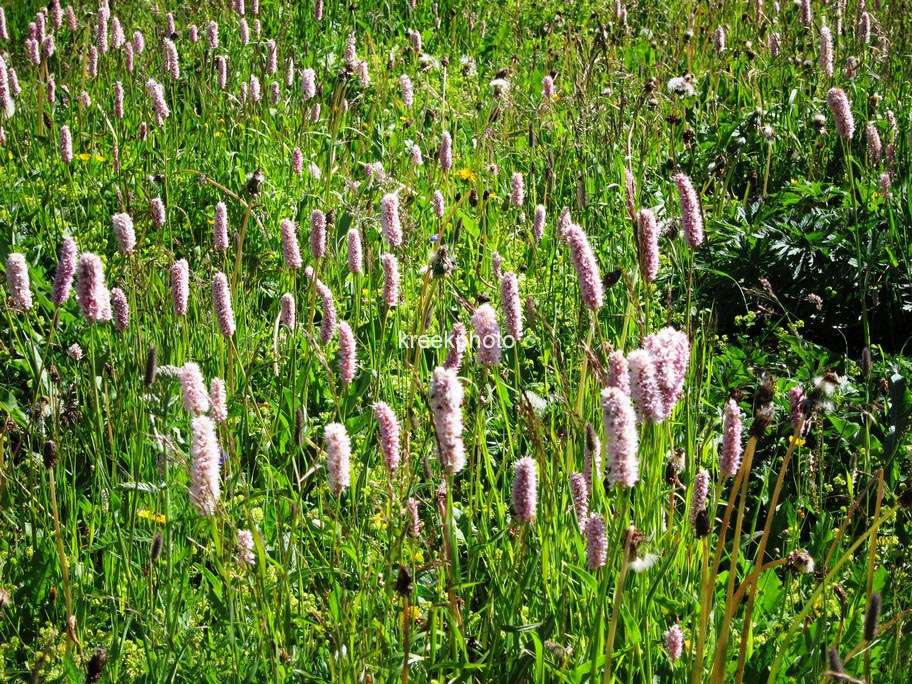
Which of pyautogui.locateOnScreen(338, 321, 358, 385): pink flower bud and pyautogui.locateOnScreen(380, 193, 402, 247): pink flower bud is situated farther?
pyautogui.locateOnScreen(380, 193, 402, 247): pink flower bud

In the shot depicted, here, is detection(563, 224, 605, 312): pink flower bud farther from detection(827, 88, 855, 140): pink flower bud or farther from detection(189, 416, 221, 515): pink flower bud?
detection(827, 88, 855, 140): pink flower bud

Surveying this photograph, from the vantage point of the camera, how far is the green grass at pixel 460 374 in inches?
67.6

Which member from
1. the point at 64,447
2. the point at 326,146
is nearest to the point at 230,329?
the point at 64,447

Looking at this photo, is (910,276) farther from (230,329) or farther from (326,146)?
(326,146)

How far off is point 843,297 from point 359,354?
1625 millimetres

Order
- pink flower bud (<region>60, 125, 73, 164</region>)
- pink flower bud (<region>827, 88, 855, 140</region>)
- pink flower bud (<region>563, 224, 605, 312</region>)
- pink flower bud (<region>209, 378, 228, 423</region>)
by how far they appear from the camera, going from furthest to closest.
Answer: pink flower bud (<region>60, 125, 73, 164</region>) < pink flower bud (<region>827, 88, 855, 140</region>) < pink flower bud (<region>209, 378, 228, 423</region>) < pink flower bud (<region>563, 224, 605, 312</region>)

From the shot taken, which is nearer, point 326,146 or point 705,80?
point 326,146

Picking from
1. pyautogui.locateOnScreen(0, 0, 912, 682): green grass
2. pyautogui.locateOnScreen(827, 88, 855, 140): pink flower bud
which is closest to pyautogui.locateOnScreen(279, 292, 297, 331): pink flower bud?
pyautogui.locateOnScreen(0, 0, 912, 682): green grass

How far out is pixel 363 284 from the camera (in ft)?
11.3

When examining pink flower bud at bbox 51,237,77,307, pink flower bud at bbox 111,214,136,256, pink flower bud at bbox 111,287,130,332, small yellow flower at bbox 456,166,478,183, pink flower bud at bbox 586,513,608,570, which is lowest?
small yellow flower at bbox 456,166,478,183

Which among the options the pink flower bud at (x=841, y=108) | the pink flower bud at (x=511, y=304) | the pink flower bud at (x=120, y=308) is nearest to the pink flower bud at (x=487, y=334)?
the pink flower bud at (x=511, y=304)

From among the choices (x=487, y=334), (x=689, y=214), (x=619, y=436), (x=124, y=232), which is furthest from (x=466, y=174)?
(x=619, y=436)

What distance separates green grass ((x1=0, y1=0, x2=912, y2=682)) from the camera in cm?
172

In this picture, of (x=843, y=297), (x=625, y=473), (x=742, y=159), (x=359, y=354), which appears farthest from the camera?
(x=742, y=159)
